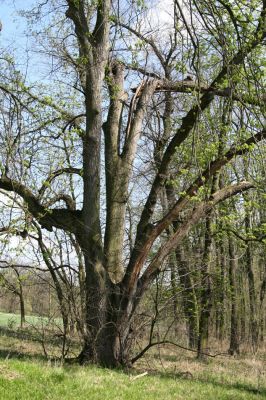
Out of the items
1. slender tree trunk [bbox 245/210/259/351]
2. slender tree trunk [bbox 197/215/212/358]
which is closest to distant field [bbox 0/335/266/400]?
slender tree trunk [bbox 197/215/212/358]

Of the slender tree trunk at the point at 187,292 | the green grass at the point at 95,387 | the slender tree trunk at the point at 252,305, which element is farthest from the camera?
the slender tree trunk at the point at 252,305

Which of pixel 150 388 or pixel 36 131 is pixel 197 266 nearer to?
pixel 36 131

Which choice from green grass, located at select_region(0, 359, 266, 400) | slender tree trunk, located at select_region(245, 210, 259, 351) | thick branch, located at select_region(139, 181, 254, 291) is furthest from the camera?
slender tree trunk, located at select_region(245, 210, 259, 351)

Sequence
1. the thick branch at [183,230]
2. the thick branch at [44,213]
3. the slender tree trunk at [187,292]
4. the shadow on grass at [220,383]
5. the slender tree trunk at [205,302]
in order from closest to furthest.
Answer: the shadow on grass at [220,383], the thick branch at [183,230], the thick branch at [44,213], the slender tree trunk at [187,292], the slender tree trunk at [205,302]

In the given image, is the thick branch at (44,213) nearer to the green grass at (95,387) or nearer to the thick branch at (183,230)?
the thick branch at (183,230)

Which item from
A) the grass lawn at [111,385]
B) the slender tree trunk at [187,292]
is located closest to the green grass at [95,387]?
the grass lawn at [111,385]

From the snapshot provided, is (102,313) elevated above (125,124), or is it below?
below

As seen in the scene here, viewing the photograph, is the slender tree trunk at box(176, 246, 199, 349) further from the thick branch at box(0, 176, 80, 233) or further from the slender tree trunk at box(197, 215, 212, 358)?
the thick branch at box(0, 176, 80, 233)

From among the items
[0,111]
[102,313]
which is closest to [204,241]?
[102,313]

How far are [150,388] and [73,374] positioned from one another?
1.23m

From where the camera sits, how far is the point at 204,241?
16.9m

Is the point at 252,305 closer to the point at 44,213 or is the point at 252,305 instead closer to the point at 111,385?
the point at 44,213

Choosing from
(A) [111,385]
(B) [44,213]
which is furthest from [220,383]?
(B) [44,213]

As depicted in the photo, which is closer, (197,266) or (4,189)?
(4,189)
